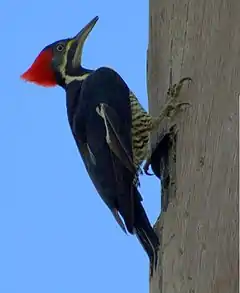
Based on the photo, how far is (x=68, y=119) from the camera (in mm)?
3664

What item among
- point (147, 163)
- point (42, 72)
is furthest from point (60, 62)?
point (147, 163)

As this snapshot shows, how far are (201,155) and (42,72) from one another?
1.33 metres

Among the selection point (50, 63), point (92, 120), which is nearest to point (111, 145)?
point (92, 120)

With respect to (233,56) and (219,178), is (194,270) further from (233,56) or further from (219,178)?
(233,56)

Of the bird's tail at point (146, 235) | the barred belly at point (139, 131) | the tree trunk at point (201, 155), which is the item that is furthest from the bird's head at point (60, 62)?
the bird's tail at point (146, 235)

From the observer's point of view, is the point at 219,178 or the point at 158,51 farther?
the point at 158,51

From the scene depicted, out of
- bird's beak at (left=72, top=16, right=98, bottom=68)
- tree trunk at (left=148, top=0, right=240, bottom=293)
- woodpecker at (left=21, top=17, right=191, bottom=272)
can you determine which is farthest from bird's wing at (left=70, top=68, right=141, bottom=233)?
bird's beak at (left=72, top=16, right=98, bottom=68)

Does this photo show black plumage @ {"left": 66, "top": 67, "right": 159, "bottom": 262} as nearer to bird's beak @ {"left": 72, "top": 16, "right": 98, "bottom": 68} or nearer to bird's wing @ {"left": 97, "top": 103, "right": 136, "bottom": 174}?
bird's wing @ {"left": 97, "top": 103, "right": 136, "bottom": 174}

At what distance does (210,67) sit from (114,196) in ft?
2.14

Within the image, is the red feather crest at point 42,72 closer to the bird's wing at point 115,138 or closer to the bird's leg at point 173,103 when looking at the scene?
the bird's wing at point 115,138

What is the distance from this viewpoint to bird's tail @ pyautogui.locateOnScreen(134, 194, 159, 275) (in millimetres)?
2971

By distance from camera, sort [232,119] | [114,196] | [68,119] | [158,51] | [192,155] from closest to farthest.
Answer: [232,119] → [192,155] → [114,196] → [158,51] → [68,119]

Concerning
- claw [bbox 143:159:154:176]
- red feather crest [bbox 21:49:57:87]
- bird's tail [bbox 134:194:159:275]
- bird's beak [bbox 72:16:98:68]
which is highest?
bird's beak [bbox 72:16:98:68]

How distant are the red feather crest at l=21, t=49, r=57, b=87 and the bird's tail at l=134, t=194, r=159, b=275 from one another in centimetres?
96
